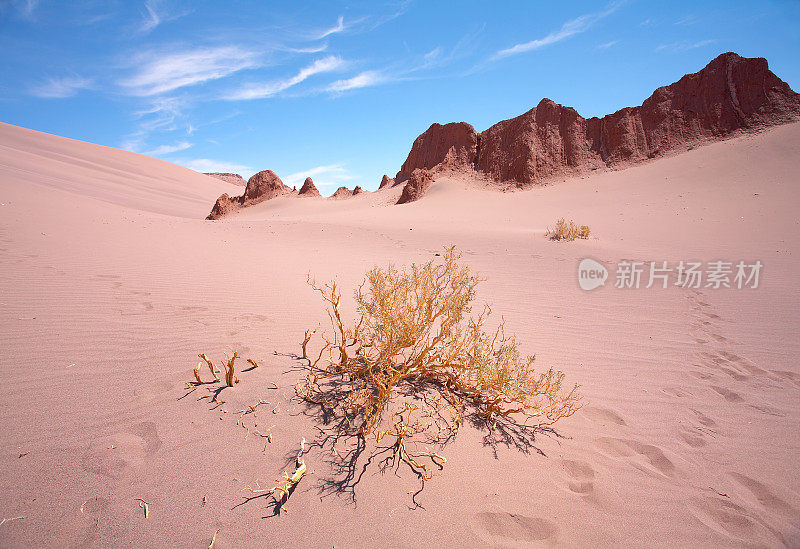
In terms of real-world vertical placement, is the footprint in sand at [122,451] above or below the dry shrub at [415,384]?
below

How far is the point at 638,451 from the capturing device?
7.29 ft

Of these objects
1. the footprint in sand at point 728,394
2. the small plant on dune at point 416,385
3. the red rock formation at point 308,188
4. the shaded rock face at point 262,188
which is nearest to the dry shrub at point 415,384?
the small plant on dune at point 416,385

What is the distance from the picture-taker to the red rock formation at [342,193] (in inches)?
1196

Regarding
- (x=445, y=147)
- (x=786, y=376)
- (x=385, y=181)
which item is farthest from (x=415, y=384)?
(x=385, y=181)

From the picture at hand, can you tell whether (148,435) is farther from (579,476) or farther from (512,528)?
(579,476)

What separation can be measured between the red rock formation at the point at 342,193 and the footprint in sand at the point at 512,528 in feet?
99.1

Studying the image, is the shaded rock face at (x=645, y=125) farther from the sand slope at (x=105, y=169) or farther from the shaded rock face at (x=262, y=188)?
the sand slope at (x=105, y=169)

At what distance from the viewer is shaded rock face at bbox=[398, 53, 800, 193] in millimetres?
19922

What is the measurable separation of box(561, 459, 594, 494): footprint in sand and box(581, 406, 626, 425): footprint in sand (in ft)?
1.87

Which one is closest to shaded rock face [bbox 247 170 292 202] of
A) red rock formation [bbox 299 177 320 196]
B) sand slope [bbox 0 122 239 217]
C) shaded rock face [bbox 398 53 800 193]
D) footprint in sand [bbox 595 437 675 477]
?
red rock formation [bbox 299 177 320 196]

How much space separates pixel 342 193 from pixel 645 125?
22.5 m

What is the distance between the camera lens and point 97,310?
343 centimetres

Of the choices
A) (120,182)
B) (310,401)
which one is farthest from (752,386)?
(120,182)

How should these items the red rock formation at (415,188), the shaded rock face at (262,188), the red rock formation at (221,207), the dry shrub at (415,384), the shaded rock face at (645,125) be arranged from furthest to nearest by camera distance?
the shaded rock face at (262,188)
the red rock formation at (415,188)
the shaded rock face at (645,125)
the red rock formation at (221,207)
the dry shrub at (415,384)
